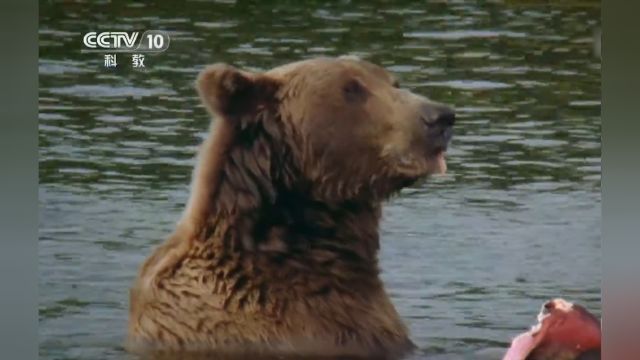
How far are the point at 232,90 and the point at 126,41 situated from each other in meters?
0.42

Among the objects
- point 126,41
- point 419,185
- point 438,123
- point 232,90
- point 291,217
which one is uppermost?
point 126,41

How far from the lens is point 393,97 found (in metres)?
6.16

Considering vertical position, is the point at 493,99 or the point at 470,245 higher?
the point at 493,99

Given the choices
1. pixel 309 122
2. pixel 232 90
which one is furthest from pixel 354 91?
pixel 232 90

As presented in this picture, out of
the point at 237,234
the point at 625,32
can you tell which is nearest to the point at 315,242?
the point at 237,234

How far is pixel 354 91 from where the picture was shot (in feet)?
20.2

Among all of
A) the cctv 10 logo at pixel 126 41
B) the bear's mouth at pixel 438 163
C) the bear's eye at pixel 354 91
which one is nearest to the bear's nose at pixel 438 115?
the bear's mouth at pixel 438 163

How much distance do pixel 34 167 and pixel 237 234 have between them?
77cm

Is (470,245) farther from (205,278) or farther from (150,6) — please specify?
(150,6)

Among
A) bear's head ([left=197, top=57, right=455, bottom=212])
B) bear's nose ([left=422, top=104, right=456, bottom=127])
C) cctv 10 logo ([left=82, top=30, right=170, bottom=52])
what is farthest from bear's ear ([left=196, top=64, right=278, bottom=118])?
bear's nose ([left=422, top=104, right=456, bottom=127])

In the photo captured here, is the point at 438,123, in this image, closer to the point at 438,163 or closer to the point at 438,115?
the point at 438,115

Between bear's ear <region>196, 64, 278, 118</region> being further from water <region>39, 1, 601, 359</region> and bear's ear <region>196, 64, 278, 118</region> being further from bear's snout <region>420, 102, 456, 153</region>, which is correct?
bear's snout <region>420, 102, 456, 153</region>

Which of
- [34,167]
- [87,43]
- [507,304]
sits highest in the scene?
[87,43]

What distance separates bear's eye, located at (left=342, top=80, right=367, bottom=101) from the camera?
6.15m
